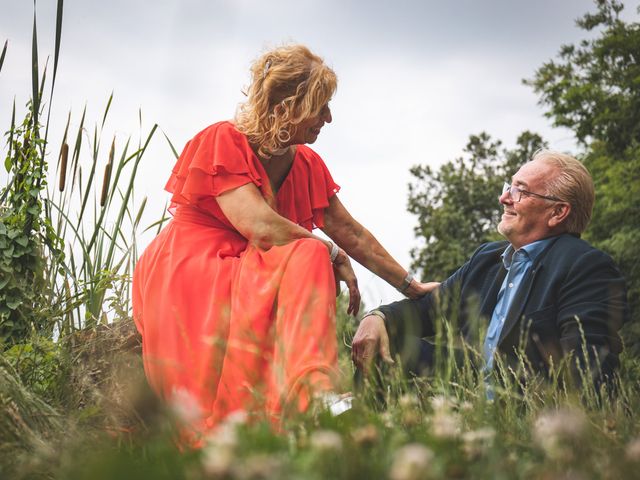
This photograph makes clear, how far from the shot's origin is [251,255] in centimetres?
312

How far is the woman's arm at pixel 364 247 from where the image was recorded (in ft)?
13.6

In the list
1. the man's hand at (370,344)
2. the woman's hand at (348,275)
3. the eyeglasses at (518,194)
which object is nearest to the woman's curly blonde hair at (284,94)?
the woman's hand at (348,275)

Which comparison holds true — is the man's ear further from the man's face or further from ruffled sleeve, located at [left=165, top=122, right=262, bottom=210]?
ruffled sleeve, located at [left=165, top=122, right=262, bottom=210]

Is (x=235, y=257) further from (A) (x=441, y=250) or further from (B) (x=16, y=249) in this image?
(A) (x=441, y=250)

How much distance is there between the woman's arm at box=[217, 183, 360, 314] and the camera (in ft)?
10.4

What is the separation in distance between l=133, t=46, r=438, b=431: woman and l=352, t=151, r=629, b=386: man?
561mm

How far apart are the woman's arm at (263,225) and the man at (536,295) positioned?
33 centimetres

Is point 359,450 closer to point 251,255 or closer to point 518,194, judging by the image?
point 251,255

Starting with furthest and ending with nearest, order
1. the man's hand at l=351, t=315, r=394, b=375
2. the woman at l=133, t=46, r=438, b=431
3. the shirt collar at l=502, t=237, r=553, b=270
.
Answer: the shirt collar at l=502, t=237, r=553, b=270 < the man's hand at l=351, t=315, r=394, b=375 < the woman at l=133, t=46, r=438, b=431

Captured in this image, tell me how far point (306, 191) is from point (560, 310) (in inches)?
50.0

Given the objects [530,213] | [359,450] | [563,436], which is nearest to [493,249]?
[530,213]

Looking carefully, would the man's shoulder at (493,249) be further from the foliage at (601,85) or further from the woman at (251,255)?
the foliage at (601,85)

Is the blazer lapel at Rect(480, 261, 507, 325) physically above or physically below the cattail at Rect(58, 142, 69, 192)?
below

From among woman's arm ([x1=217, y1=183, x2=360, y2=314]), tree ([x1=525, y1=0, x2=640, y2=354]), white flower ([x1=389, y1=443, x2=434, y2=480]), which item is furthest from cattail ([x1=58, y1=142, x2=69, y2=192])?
tree ([x1=525, y1=0, x2=640, y2=354])
